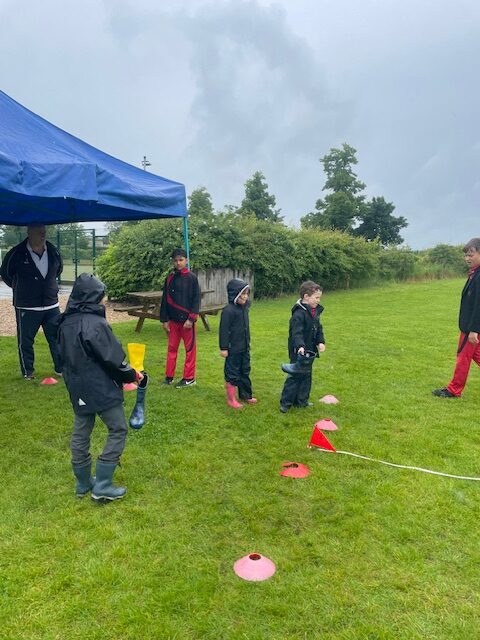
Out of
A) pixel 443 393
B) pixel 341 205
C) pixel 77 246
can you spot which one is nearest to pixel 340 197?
pixel 341 205

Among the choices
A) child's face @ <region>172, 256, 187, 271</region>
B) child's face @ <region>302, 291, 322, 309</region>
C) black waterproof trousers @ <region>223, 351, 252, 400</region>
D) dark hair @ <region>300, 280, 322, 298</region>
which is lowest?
black waterproof trousers @ <region>223, 351, 252, 400</region>

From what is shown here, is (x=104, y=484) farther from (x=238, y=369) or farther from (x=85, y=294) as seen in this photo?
(x=238, y=369)

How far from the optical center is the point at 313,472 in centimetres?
405

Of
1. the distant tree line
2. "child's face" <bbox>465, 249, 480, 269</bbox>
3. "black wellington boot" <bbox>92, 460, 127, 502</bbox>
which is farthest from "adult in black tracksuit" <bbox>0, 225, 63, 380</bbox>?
the distant tree line

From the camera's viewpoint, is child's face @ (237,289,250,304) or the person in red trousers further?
the person in red trousers

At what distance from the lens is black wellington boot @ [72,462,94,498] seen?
11.5 ft

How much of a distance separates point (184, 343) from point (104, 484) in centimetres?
297

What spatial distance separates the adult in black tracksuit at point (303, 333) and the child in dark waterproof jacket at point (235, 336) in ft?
1.75

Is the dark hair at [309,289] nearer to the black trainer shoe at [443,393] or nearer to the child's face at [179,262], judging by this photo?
the child's face at [179,262]

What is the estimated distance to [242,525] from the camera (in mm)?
3287

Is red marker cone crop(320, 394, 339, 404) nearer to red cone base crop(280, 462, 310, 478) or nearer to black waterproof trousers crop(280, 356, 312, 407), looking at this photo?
black waterproof trousers crop(280, 356, 312, 407)

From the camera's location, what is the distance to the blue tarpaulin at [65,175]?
4035 millimetres

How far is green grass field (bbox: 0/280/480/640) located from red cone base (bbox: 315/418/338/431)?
0.13 metres

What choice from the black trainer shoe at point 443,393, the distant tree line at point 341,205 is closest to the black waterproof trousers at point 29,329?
the black trainer shoe at point 443,393
